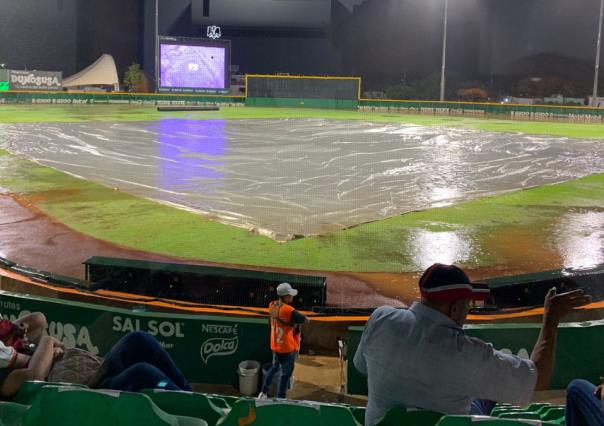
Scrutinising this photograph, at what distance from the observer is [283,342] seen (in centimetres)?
611

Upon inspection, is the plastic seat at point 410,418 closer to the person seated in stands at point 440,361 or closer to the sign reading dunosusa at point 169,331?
the person seated in stands at point 440,361

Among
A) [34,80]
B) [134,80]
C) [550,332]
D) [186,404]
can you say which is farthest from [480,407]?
[134,80]

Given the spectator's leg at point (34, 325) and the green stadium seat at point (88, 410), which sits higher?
the green stadium seat at point (88, 410)

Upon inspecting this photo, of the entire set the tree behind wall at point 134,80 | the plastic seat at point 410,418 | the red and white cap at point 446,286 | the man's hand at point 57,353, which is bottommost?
the man's hand at point 57,353

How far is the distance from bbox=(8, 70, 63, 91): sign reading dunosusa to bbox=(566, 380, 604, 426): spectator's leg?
2350 inches

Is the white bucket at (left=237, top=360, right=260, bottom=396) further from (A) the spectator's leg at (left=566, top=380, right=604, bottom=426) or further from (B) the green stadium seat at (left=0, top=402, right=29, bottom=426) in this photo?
(A) the spectator's leg at (left=566, top=380, right=604, bottom=426)

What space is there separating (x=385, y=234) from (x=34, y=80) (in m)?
53.3

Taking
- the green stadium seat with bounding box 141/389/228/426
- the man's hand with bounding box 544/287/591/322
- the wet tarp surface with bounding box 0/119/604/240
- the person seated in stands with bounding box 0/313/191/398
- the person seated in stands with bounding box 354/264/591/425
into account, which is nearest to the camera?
the person seated in stands with bounding box 354/264/591/425

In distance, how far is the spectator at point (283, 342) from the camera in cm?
609

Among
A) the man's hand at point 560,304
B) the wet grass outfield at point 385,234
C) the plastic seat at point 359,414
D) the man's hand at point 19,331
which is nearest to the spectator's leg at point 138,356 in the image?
the man's hand at point 19,331

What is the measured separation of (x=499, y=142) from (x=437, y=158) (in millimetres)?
7254

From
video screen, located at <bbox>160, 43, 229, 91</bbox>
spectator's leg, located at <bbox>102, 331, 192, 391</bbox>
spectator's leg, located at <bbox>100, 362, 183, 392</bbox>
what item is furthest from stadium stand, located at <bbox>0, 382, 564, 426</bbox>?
video screen, located at <bbox>160, 43, 229, 91</bbox>

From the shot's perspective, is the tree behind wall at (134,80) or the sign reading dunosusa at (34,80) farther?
the tree behind wall at (134,80)

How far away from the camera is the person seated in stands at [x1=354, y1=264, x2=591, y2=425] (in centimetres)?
294
